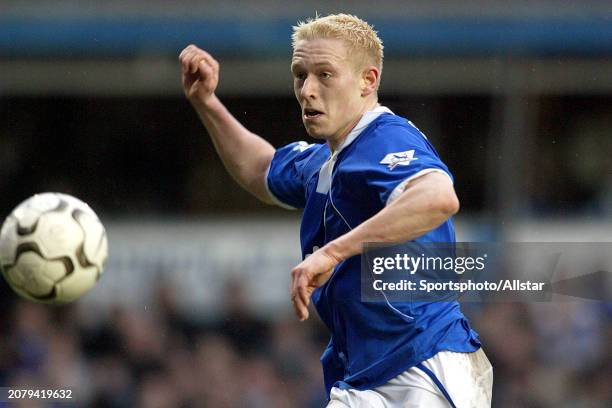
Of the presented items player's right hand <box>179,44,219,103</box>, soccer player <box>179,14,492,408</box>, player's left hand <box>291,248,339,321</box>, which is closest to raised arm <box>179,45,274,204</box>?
player's right hand <box>179,44,219,103</box>

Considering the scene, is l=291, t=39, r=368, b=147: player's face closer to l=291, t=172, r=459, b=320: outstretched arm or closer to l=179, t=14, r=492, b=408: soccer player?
l=179, t=14, r=492, b=408: soccer player

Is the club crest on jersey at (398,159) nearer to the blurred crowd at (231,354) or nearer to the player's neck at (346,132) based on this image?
the player's neck at (346,132)

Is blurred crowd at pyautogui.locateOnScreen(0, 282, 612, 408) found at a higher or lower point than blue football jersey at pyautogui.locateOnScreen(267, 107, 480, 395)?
lower

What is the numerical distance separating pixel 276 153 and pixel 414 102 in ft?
20.9

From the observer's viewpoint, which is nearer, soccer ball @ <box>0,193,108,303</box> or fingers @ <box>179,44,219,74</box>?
soccer ball @ <box>0,193,108,303</box>

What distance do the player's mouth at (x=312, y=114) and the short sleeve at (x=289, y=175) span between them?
57cm

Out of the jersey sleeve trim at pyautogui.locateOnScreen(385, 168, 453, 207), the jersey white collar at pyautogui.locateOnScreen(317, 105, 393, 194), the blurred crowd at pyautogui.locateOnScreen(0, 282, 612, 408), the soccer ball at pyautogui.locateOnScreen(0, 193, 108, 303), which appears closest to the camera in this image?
the jersey sleeve trim at pyautogui.locateOnScreen(385, 168, 453, 207)

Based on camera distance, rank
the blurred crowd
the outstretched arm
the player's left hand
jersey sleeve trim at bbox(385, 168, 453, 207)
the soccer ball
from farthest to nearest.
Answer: the blurred crowd → the soccer ball → jersey sleeve trim at bbox(385, 168, 453, 207) → the outstretched arm → the player's left hand

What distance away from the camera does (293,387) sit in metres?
8.61

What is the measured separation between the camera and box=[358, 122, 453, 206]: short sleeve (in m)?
3.80

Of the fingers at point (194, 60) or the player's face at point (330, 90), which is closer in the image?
the player's face at point (330, 90)

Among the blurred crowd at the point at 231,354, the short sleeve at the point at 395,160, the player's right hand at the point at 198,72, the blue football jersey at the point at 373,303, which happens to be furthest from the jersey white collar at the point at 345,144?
the blurred crowd at the point at 231,354

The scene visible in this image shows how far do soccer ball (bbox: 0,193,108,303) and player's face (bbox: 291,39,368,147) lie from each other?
3.51 ft

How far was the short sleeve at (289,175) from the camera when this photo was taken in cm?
489
